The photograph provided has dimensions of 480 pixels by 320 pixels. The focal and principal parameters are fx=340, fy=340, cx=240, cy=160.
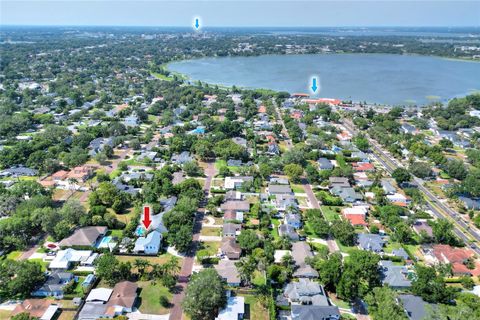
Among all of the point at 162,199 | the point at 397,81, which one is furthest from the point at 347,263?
the point at 397,81

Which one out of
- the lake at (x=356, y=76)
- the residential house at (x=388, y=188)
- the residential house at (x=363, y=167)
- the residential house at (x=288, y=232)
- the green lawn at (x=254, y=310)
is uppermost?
the lake at (x=356, y=76)

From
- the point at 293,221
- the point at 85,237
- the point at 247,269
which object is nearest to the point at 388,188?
the point at 293,221

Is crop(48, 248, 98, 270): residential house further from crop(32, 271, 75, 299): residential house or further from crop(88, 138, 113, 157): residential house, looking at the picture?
crop(88, 138, 113, 157): residential house

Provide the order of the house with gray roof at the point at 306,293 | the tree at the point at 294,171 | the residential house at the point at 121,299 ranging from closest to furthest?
the residential house at the point at 121,299
the house with gray roof at the point at 306,293
the tree at the point at 294,171

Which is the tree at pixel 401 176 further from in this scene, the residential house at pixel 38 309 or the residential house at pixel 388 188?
the residential house at pixel 38 309

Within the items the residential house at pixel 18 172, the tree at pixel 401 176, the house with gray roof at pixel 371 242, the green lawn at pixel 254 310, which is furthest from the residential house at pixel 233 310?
the residential house at pixel 18 172

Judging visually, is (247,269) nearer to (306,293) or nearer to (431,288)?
(306,293)
